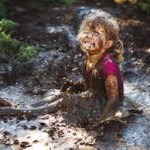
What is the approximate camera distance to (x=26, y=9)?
474 inches

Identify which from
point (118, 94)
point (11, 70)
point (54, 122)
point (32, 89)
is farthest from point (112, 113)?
point (11, 70)

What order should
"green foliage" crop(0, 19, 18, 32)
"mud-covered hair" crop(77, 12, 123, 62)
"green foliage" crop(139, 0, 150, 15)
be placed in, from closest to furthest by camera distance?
"mud-covered hair" crop(77, 12, 123, 62) → "green foliage" crop(0, 19, 18, 32) → "green foliage" crop(139, 0, 150, 15)

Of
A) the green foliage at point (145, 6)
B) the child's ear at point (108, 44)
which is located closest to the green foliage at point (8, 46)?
the child's ear at point (108, 44)

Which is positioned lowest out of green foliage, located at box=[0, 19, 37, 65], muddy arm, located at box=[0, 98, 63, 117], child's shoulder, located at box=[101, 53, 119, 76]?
muddy arm, located at box=[0, 98, 63, 117]

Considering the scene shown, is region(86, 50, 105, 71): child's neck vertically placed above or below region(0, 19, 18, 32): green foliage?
above

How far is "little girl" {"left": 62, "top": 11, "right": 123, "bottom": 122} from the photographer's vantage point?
20.2ft

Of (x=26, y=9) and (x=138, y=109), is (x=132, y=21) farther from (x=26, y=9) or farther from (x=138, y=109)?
(x=138, y=109)

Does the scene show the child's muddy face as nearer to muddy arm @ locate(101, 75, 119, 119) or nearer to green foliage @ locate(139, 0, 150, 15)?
muddy arm @ locate(101, 75, 119, 119)

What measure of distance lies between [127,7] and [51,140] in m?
6.58

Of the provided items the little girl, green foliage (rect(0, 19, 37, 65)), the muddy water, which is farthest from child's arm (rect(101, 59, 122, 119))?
green foliage (rect(0, 19, 37, 65))

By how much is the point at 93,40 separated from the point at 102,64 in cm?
33

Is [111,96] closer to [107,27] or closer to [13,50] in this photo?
[107,27]

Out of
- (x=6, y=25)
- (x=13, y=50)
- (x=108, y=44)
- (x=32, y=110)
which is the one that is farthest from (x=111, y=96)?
(x=6, y=25)

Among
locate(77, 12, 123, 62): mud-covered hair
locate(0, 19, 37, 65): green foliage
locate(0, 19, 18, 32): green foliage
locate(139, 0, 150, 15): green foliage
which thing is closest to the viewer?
locate(77, 12, 123, 62): mud-covered hair
